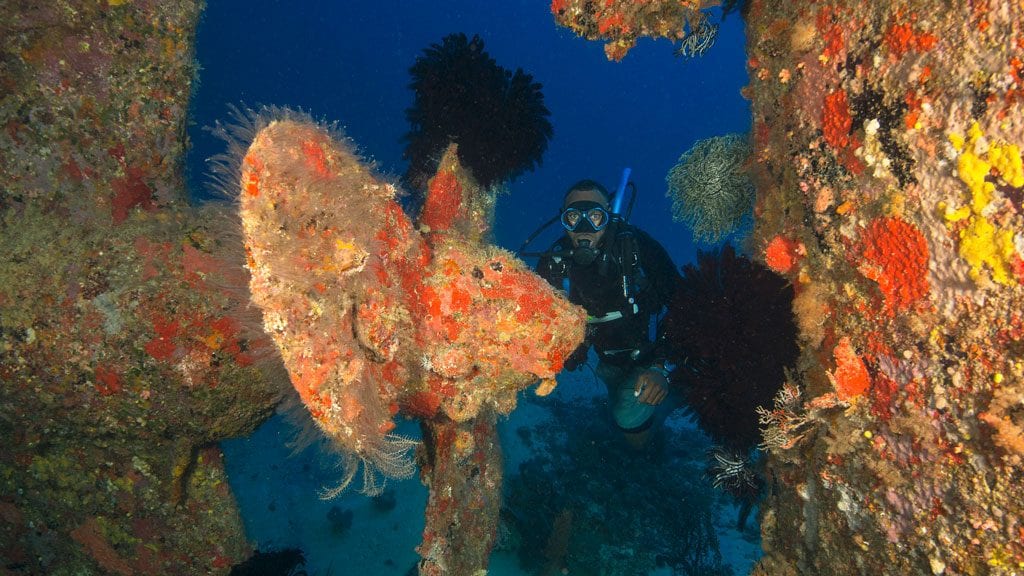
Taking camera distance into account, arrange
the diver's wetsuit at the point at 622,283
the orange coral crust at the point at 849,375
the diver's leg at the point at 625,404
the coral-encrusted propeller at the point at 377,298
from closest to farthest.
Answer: the coral-encrusted propeller at the point at 377,298 → the orange coral crust at the point at 849,375 → the diver's wetsuit at the point at 622,283 → the diver's leg at the point at 625,404

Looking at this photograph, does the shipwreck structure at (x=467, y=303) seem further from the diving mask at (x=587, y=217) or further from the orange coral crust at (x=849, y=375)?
the diving mask at (x=587, y=217)

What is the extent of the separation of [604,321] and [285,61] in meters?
72.0

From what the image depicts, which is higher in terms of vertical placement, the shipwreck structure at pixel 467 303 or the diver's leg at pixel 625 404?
the diver's leg at pixel 625 404

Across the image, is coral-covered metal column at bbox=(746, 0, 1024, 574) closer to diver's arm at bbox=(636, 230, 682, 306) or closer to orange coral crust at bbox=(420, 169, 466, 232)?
orange coral crust at bbox=(420, 169, 466, 232)

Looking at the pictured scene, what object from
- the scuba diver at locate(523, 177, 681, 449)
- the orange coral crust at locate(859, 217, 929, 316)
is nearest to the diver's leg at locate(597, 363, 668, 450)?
the scuba diver at locate(523, 177, 681, 449)

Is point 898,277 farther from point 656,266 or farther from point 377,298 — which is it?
point 656,266

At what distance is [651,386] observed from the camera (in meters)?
5.85

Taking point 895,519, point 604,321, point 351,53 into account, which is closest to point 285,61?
point 351,53

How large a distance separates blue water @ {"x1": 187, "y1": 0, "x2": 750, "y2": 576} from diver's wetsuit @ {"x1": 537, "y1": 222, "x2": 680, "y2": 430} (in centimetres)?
453

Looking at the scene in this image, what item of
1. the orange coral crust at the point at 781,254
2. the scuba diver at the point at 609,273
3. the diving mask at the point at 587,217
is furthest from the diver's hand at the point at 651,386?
the orange coral crust at the point at 781,254

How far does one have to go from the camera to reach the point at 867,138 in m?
2.41

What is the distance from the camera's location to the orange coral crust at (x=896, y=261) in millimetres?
2166

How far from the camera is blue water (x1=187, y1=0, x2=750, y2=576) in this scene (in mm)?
10289

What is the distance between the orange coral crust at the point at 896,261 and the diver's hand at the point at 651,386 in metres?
3.56
